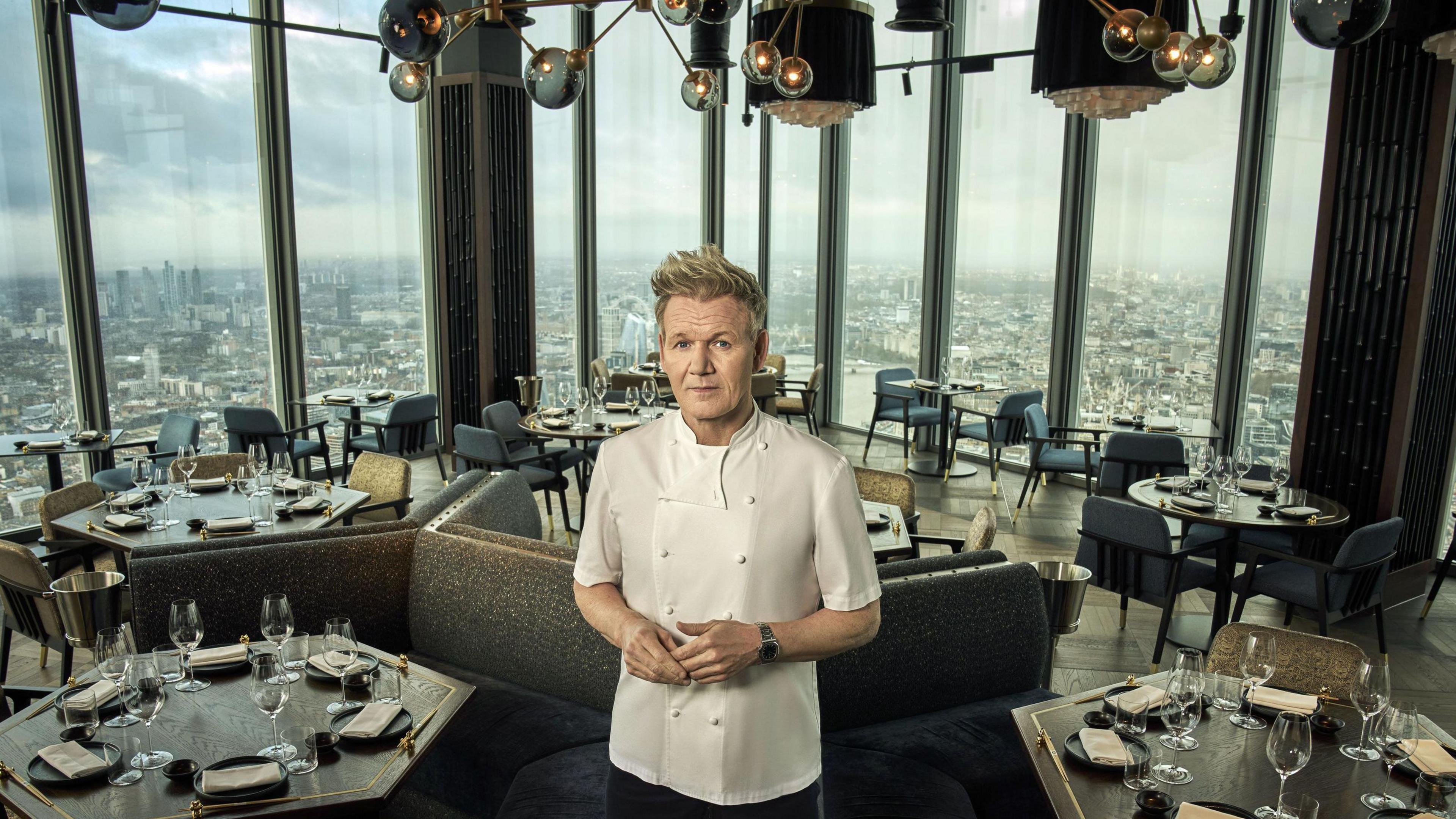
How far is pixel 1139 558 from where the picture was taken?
186 inches

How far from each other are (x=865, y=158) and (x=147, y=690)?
9432 mm

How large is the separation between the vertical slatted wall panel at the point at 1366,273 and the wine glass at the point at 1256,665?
3.71 m

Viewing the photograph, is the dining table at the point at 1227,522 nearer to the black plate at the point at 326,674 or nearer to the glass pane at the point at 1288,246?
the glass pane at the point at 1288,246

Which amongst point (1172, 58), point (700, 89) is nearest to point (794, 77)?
point (700, 89)

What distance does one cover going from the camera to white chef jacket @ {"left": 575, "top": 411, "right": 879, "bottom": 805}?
1.81 metres

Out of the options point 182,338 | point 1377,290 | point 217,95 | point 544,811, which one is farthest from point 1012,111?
point 544,811

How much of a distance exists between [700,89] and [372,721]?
3.67 meters

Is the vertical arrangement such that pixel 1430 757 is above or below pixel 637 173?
below

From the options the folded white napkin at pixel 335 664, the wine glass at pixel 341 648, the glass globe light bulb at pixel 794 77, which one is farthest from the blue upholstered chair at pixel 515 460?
the wine glass at pixel 341 648

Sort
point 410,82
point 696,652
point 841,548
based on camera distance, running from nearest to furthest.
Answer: point 696,652, point 841,548, point 410,82

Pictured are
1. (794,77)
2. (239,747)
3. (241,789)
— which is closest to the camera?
(241,789)

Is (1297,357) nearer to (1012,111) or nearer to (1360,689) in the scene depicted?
(1012,111)

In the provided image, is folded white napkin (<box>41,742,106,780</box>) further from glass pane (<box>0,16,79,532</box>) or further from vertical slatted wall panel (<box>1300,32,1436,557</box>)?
vertical slatted wall panel (<box>1300,32,1436,557</box>)

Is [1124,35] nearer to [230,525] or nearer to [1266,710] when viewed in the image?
[1266,710]
